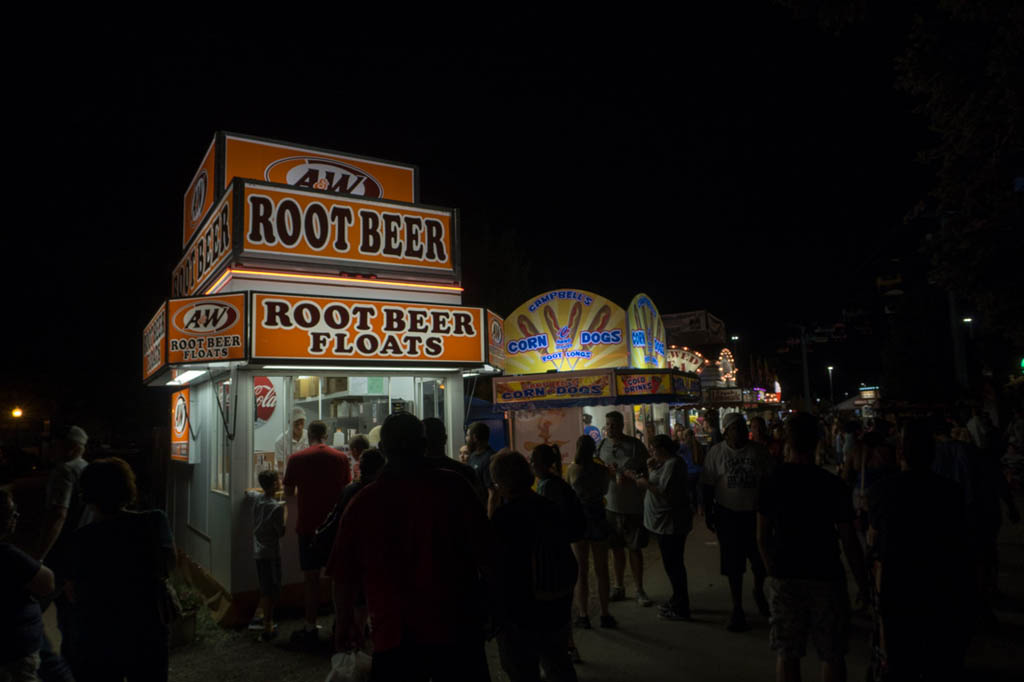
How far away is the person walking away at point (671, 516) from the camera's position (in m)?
6.27

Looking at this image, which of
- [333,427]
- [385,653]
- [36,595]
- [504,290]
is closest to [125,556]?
[36,595]

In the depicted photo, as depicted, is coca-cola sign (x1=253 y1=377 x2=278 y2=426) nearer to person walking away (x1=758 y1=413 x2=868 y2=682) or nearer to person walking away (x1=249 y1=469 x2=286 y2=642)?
person walking away (x1=249 y1=469 x2=286 y2=642)

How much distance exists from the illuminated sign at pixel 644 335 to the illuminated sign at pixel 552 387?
1.58 m

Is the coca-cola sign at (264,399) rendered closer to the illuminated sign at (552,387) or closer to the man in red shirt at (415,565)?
the illuminated sign at (552,387)

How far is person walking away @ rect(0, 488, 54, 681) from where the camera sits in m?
3.17

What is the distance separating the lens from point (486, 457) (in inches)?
258

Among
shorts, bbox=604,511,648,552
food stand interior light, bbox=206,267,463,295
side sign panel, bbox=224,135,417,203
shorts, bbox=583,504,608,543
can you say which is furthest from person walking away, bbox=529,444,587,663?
side sign panel, bbox=224,135,417,203

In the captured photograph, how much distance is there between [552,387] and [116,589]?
10496mm

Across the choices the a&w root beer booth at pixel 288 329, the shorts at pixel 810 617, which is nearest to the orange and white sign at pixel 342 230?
the a&w root beer booth at pixel 288 329

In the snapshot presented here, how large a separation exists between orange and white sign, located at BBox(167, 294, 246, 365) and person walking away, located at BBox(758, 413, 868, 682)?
5540 mm

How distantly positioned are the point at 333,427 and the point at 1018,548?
995 centimetres

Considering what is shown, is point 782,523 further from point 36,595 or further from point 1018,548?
point 1018,548

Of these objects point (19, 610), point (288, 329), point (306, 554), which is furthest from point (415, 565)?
point (288, 329)

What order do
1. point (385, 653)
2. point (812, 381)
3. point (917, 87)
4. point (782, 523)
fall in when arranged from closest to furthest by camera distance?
point (385, 653)
point (782, 523)
point (917, 87)
point (812, 381)
